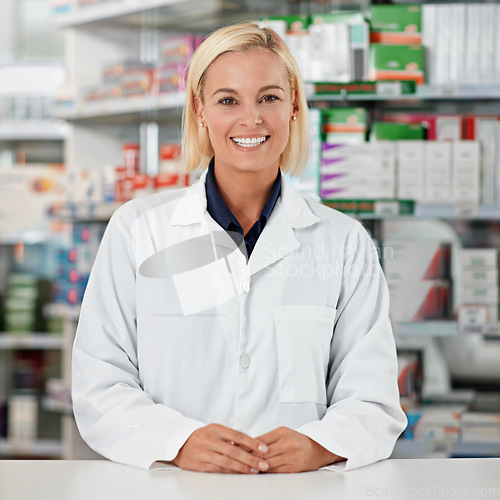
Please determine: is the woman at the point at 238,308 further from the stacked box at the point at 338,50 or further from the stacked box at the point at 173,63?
the stacked box at the point at 173,63

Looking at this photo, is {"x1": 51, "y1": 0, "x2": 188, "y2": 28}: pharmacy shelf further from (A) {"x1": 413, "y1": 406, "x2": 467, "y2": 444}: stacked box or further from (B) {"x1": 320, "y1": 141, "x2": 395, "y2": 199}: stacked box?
(A) {"x1": 413, "y1": 406, "x2": 467, "y2": 444}: stacked box

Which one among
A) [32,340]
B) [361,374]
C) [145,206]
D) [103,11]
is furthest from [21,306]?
[361,374]

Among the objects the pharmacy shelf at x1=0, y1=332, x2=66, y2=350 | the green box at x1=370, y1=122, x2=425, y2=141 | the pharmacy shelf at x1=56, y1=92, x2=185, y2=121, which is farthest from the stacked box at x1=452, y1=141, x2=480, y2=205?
the pharmacy shelf at x1=0, y1=332, x2=66, y2=350

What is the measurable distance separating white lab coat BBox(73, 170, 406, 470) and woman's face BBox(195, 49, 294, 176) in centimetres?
15

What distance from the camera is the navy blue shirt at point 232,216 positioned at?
56.2 inches

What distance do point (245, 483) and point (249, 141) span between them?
0.62 m

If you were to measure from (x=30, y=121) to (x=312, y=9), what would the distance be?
1885 mm

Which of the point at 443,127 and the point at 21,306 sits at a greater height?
the point at 443,127

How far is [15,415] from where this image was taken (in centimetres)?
414

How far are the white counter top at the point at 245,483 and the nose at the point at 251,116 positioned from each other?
62 cm

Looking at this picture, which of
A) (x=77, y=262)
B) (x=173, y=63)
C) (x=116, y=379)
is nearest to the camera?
(x=116, y=379)

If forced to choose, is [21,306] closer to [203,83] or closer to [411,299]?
[411,299]

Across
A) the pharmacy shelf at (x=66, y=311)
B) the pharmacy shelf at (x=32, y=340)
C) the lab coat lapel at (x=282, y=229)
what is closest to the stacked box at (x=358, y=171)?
the lab coat lapel at (x=282, y=229)

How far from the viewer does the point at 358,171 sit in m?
2.79
